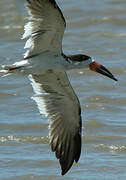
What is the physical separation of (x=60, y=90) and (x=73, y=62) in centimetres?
46

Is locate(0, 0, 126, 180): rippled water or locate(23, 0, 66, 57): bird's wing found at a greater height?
locate(23, 0, 66, 57): bird's wing

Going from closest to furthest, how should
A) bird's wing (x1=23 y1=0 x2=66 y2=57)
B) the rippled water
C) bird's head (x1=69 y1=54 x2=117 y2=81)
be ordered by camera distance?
1. bird's wing (x1=23 y1=0 x2=66 y2=57)
2. bird's head (x1=69 y1=54 x2=117 y2=81)
3. the rippled water

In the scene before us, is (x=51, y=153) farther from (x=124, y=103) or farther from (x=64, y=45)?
(x=64, y=45)

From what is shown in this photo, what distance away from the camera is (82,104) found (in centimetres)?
1080

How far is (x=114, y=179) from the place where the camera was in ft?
27.5

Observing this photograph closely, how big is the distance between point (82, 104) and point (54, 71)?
236cm

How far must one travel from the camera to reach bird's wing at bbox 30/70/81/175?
8.62 m

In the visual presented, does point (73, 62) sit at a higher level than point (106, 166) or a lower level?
higher

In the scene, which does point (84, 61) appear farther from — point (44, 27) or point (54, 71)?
point (44, 27)

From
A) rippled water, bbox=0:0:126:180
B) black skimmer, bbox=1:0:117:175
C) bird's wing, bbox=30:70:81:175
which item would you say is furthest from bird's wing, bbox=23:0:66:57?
bird's wing, bbox=30:70:81:175

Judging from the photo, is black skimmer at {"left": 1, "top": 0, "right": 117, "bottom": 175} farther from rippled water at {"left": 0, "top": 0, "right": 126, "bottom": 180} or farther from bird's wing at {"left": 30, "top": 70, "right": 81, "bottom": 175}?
rippled water at {"left": 0, "top": 0, "right": 126, "bottom": 180}

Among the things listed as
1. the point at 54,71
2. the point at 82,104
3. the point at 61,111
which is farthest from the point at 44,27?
the point at 82,104

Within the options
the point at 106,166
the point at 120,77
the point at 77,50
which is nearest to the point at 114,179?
the point at 106,166

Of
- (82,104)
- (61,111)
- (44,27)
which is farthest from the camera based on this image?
(82,104)
